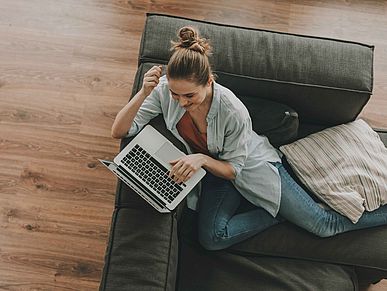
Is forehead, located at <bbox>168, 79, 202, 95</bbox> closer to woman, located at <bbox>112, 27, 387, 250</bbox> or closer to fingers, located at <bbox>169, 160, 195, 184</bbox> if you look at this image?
woman, located at <bbox>112, 27, 387, 250</bbox>

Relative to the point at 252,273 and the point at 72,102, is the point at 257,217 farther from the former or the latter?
the point at 72,102

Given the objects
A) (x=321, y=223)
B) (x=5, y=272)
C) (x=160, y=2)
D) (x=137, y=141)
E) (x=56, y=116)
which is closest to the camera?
(x=137, y=141)

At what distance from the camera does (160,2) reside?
8.98 ft

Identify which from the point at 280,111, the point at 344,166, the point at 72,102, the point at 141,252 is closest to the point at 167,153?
the point at 141,252

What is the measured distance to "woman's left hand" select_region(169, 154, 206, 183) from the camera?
5.75 ft

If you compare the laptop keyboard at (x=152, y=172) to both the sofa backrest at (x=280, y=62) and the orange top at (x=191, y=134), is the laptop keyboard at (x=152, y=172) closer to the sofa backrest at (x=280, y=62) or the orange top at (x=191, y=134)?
the orange top at (x=191, y=134)

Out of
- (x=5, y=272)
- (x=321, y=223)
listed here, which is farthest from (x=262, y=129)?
(x=5, y=272)

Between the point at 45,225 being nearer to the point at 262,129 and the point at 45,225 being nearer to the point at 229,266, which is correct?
the point at 229,266

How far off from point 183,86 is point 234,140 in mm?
317

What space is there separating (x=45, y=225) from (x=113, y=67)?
0.77m

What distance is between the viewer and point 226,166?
187cm

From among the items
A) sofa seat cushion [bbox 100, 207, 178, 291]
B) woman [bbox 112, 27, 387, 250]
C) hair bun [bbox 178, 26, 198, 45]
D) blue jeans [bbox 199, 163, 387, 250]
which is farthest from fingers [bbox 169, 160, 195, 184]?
hair bun [bbox 178, 26, 198, 45]

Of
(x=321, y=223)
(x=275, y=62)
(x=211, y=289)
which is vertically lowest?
(x=211, y=289)

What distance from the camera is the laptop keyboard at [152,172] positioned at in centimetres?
175
